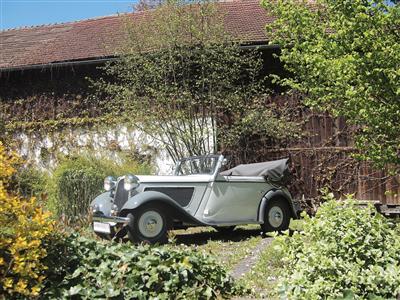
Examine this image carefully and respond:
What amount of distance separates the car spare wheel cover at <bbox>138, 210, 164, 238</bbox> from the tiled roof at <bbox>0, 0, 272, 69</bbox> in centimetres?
677

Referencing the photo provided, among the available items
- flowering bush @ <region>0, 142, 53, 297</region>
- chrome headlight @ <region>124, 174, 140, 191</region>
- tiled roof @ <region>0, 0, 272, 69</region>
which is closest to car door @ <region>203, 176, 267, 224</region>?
chrome headlight @ <region>124, 174, 140, 191</region>

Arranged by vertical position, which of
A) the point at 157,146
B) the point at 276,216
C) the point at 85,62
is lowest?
the point at 276,216

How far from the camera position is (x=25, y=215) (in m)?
3.91

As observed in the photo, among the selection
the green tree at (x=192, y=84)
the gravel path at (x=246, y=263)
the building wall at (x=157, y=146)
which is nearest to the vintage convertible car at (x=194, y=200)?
the gravel path at (x=246, y=263)

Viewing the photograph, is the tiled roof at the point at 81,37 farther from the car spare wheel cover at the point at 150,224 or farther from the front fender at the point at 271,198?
the car spare wheel cover at the point at 150,224

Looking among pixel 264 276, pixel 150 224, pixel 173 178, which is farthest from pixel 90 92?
pixel 264 276

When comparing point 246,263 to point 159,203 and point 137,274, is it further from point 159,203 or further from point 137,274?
point 137,274

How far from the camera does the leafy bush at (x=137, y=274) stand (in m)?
4.07

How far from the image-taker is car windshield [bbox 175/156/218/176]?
8938 millimetres

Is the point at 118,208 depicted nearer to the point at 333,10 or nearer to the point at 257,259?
the point at 257,259

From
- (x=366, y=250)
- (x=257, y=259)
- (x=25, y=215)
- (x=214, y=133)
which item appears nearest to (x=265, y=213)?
(x=257, y=259)

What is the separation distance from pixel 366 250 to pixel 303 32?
449cm

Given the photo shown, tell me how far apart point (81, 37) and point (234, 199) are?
34.5 ft

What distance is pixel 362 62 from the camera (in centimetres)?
614
